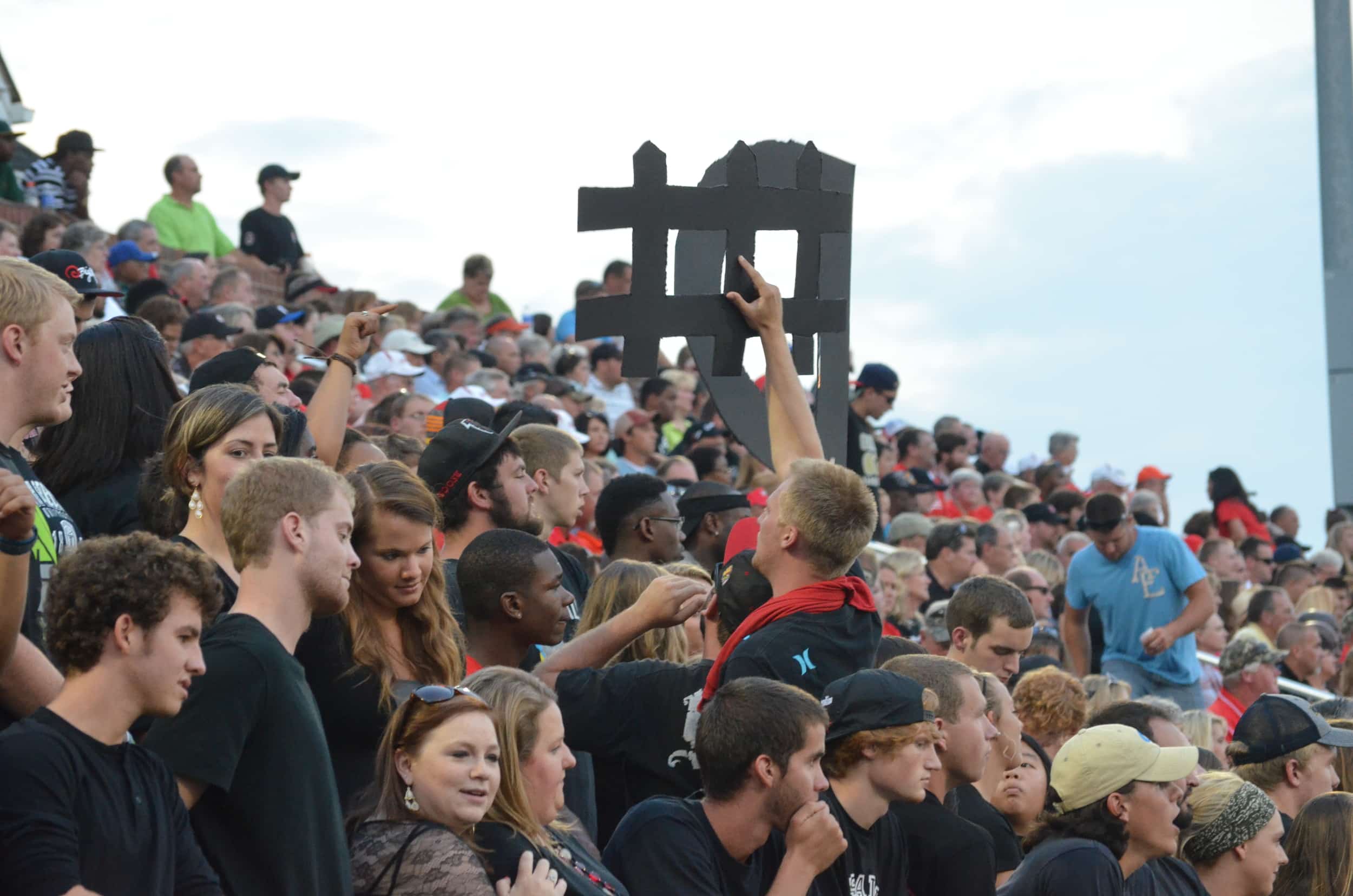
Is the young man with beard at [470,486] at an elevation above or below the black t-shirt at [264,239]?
below

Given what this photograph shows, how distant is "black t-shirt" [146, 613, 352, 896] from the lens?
338cm

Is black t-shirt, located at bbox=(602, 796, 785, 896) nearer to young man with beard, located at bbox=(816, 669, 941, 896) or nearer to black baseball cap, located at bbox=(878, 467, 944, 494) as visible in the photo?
young man with beard, located at bbox=(816, 669, 941, 896)

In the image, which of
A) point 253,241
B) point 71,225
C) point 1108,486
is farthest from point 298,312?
point 1108,486

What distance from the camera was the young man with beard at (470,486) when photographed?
5.79 metres

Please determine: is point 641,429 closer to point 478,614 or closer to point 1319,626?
point 1319,626

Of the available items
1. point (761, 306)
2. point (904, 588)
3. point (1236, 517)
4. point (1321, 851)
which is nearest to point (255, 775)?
point (761, 306)

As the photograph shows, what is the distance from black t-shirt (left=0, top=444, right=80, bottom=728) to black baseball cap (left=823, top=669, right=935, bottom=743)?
2.01 metres

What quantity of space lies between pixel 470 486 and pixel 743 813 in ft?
6.28

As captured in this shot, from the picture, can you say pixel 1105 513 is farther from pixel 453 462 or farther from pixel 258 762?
pixel 258 762

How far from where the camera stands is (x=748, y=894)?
4309mm

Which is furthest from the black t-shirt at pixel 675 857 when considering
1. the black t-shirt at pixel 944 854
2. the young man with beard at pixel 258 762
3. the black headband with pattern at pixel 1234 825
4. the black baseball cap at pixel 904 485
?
the black baseball cap at pixel 904 485

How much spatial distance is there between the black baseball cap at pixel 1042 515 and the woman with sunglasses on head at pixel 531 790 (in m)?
10.9

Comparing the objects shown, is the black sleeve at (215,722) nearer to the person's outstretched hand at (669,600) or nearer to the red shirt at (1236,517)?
the person's outstretched hand at (669,600)

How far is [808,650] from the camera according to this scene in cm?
470
